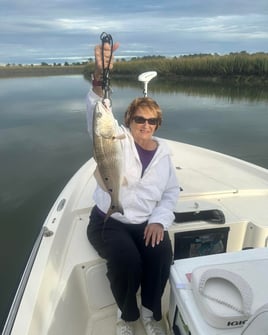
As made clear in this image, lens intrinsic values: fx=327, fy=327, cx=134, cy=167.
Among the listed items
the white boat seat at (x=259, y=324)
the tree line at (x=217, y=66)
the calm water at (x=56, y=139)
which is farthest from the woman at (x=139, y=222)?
the tree line at (x=217, y=66)

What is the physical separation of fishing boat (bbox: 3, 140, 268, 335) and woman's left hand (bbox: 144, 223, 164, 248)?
0.93ft

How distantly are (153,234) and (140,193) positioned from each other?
0.29 meters

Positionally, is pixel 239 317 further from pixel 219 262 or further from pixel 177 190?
pixel 177 190

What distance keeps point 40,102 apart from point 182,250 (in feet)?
52.9

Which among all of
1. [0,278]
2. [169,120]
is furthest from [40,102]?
[0,278]

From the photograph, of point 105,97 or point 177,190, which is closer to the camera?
point 105,97

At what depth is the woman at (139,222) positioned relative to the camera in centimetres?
193

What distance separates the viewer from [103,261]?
220 centimetres

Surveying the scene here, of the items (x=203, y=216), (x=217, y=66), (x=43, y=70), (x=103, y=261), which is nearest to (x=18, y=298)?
(x=103, y=261)

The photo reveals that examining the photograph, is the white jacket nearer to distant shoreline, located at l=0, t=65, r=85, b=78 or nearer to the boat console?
the boat console

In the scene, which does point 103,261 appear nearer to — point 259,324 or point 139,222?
point 139,222

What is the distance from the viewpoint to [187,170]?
12.6 feet

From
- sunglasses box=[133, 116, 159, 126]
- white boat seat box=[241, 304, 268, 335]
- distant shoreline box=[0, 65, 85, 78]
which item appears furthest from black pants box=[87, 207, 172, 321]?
distant shoreline box=[0, 65, 85, 78]

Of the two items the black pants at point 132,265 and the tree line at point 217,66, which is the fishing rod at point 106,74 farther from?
the tree line at point 217,66
